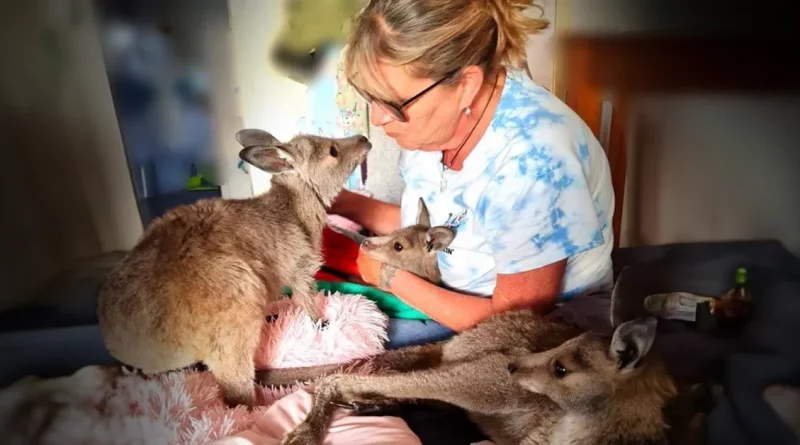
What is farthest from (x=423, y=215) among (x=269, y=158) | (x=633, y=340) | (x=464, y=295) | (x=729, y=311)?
(x=729, y=311)

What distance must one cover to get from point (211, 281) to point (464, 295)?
0.43 meters

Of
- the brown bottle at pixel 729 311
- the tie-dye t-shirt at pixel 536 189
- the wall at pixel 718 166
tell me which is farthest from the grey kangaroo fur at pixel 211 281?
the brown bottle at pixel 729 311

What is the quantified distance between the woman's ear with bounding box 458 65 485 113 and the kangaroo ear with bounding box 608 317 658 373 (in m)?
0.40

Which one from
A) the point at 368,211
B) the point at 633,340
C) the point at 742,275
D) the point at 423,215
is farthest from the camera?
the point at 368,211

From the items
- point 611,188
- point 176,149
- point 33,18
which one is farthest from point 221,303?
point 611,188

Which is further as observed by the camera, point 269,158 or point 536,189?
point 269,158

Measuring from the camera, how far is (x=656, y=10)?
88cm

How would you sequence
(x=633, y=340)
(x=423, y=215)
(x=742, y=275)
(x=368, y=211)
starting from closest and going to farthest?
(x=633, y=340), (x=742, y=275), (x=423, y=215), (x=368, y=211)

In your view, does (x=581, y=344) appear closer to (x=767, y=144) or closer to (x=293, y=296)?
(x=767, y=144)

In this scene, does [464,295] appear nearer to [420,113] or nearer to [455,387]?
[455,387]

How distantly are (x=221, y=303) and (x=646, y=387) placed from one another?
0.69m

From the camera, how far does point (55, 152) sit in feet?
3.12

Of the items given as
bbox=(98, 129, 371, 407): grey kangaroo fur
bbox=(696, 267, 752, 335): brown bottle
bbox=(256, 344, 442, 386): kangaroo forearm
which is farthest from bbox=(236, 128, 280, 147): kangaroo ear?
bbox=(696, 267, 752, 335): brown bottle

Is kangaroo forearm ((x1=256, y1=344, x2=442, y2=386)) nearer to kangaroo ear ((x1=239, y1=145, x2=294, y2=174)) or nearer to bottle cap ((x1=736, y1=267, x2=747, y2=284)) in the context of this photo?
kangaroo ear ((x1=239, y1=145, x2=294, y2=174))
